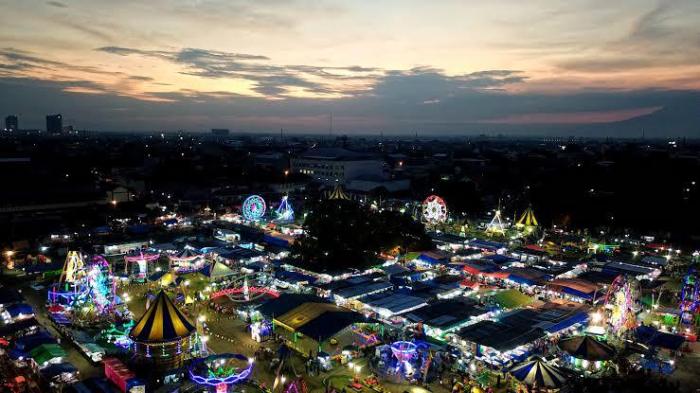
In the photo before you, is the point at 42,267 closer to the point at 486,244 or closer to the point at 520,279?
the point at 520,279

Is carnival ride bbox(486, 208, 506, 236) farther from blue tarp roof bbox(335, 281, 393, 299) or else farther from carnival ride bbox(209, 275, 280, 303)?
carnival ride bbox(209, 275, 280, 303)

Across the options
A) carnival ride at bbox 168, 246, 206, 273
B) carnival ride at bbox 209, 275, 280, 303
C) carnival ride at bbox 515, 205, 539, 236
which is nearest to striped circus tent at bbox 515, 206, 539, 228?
carnival ride at bbox 515, 205, 539, 236

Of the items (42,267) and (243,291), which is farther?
(42,267)

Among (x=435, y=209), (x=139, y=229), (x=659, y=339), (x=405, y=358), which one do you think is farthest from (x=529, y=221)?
(x=139, y=229)

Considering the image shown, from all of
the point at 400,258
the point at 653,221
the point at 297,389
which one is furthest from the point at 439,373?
the point at 653,221

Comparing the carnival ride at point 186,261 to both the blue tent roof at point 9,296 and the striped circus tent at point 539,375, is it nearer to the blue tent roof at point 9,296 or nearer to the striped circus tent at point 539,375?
the blue tent roof at point 9,296

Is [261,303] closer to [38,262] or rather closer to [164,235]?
[38,262]
